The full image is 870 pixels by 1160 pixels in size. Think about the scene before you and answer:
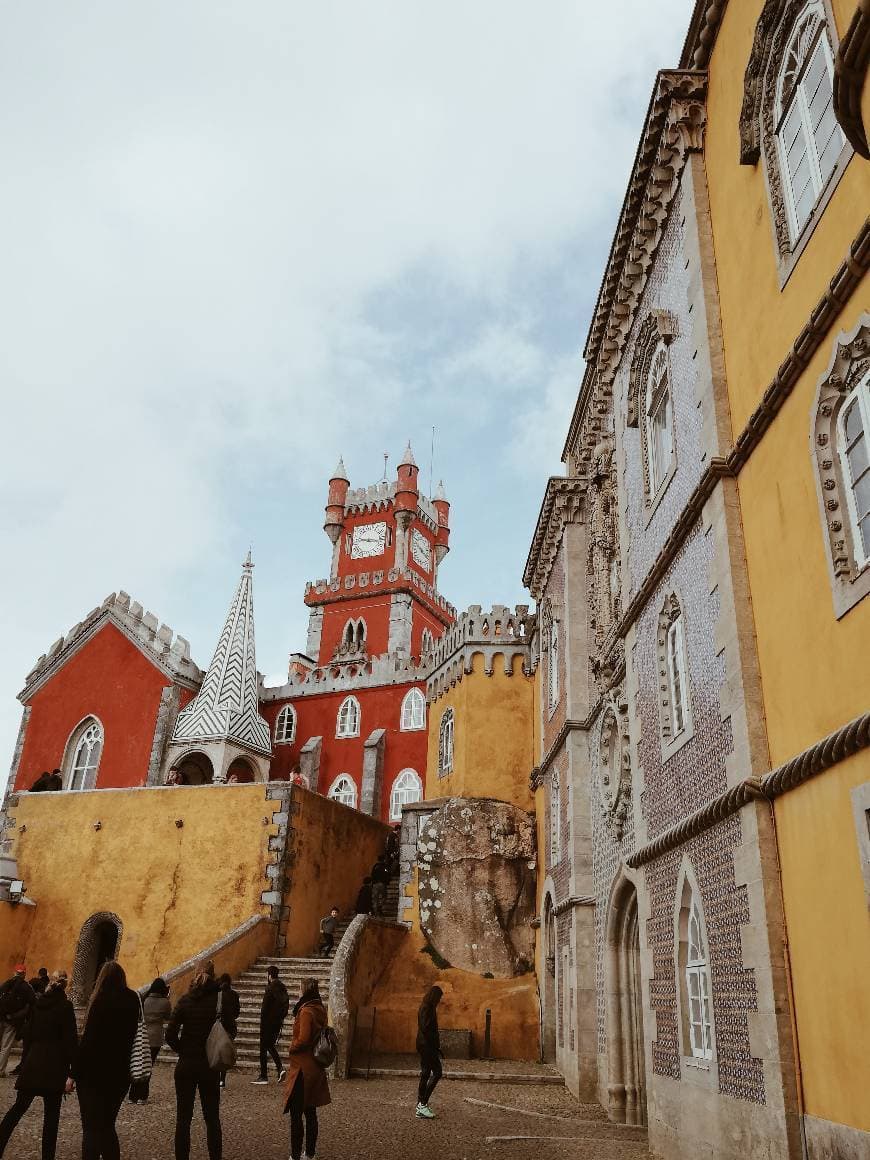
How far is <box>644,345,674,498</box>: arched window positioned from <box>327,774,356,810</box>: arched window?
20.7 m

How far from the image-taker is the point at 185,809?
63.2 ft

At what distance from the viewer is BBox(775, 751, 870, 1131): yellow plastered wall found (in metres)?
5.43

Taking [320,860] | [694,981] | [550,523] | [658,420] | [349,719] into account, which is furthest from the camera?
[349,719]

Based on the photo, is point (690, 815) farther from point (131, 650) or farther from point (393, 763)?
point (131, 650)

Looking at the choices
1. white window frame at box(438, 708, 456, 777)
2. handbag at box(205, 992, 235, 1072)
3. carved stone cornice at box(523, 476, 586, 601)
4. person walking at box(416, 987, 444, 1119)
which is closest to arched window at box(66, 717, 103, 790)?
white window frame at box(438, 708, 456, 777)

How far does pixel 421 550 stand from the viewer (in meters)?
43.6

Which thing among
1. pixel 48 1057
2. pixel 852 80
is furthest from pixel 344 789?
pixel 852 80

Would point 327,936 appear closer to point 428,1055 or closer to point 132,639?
point 428,1055

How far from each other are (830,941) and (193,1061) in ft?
14.7

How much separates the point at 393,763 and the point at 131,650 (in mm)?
9139

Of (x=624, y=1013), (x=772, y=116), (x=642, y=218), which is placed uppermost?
(x=642, y=218)

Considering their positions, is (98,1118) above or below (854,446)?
below

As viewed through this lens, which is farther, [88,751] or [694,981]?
[88,751]

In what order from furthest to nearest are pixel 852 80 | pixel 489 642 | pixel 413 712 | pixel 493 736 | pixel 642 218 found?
pixel 413 712 → pixel 489 642 → pixel 493 736 → pixel 642 218 → pixel 852 80
